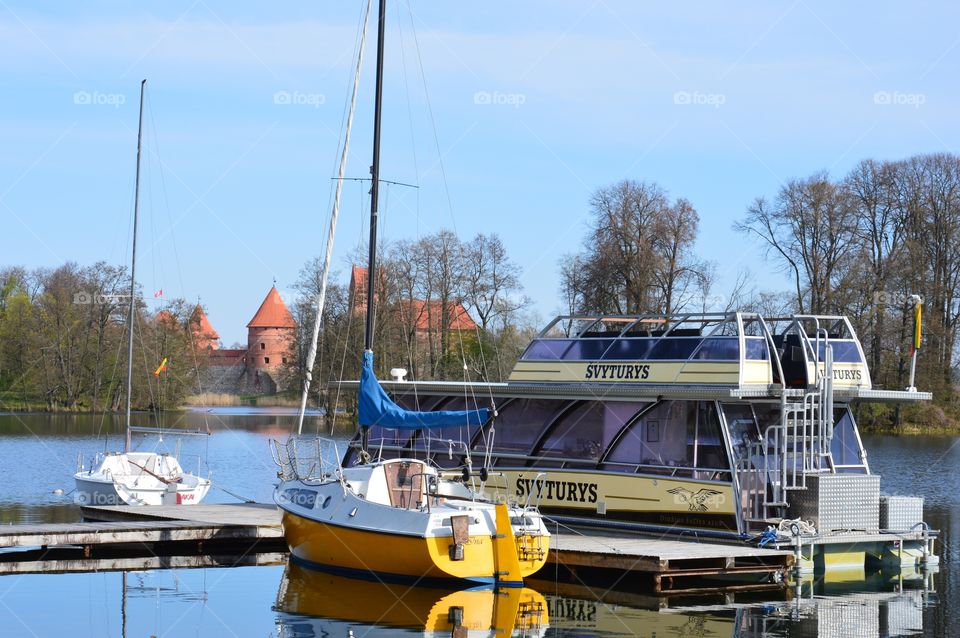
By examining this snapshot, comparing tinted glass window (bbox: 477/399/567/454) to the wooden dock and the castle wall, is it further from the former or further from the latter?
the castle wall

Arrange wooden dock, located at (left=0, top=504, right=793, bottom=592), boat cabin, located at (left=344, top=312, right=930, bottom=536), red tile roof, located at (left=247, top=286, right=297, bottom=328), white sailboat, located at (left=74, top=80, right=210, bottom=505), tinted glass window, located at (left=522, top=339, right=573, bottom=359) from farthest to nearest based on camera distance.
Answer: red tile roof, located at (left=247, top=286, right=297, bottom=328), white sailboat, located at (left=74, top=80, right=210, bottom=505), tinted glass window, located at (left=522, top=339, right=573, bottom=359), boat cabin, located at (left=344, top=312, right=930, bottom=536), wooden dock, located at (left=0, top=504, right=793, bottom=592)

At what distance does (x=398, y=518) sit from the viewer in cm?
1978

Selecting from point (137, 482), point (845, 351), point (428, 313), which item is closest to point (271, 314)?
point (428, 313)

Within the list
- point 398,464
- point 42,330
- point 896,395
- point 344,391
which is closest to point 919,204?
point 344,391

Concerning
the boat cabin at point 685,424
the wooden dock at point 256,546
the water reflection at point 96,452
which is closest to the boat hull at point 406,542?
the wooden dock at point 256,546

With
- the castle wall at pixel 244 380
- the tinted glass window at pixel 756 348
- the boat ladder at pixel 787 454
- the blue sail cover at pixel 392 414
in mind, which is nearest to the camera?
the boat ladder at pixel 787 454

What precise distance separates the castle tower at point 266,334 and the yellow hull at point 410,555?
12034cm

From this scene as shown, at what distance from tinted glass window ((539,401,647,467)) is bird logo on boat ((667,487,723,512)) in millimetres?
1840

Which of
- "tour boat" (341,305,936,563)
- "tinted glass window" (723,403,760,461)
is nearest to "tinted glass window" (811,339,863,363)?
"tour boat" (341,305,936,563)

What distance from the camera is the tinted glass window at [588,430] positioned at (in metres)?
23.8

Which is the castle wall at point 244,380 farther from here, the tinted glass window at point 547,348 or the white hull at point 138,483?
the tinted glass window at point 547,348

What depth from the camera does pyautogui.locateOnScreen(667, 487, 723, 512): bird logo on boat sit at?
22.1m

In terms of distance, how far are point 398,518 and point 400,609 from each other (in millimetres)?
1548

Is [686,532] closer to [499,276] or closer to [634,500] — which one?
[634,500]
